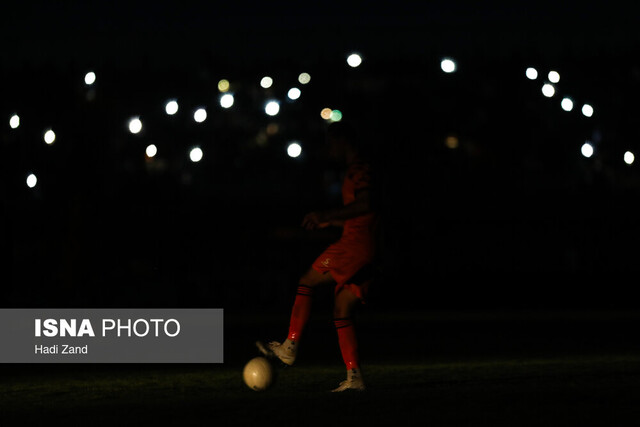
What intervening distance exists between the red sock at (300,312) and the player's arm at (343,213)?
2.16 feet

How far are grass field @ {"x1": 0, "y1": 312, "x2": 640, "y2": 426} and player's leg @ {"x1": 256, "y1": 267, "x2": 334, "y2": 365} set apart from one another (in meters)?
0.26

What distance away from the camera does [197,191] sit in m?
25.8

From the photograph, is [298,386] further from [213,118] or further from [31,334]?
[213,118]

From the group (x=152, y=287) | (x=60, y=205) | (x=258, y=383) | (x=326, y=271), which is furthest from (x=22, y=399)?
(x=152, y=287)

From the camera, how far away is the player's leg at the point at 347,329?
28.8 feet

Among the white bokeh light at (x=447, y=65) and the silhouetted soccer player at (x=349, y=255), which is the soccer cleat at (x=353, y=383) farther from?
the white bokeh light at (x=447, y=65)

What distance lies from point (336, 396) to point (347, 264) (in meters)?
1.00

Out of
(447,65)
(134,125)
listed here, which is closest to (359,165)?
(447,65)

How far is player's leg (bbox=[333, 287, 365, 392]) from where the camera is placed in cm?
877

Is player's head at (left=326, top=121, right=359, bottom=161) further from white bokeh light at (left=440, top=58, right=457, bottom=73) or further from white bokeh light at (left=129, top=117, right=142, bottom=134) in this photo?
white bokeh light at (left=129, top=117, right=142, bottom=134)

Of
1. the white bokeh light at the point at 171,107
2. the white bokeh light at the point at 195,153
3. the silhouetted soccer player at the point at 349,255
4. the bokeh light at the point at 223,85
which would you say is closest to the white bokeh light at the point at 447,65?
the white bokeh light at the point at 171,107

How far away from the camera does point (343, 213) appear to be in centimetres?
862

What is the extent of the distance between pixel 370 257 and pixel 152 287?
17.1 m

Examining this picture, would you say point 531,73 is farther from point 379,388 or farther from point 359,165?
point 379,388
